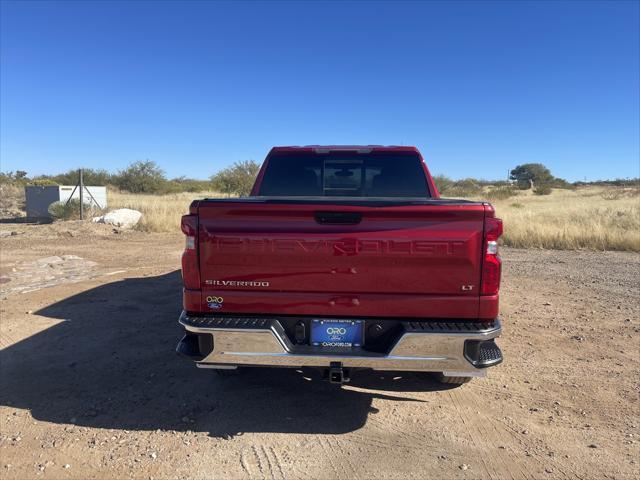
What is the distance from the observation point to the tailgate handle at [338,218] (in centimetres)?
295

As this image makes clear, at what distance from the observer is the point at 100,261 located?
34.4 feet

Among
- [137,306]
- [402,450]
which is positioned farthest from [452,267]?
[137,306]

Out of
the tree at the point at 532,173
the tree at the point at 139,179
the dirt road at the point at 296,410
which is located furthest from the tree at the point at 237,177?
the tree at the point at 532,173

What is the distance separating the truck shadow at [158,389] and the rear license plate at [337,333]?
2.49 feet

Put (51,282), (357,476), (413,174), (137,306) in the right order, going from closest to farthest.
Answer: (357,476) → (413,174) → (137,306) → (51,282)

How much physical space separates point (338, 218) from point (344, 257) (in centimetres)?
25

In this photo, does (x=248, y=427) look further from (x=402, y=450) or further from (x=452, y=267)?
(x=452, y=267)

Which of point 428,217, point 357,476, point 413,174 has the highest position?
point 413,174

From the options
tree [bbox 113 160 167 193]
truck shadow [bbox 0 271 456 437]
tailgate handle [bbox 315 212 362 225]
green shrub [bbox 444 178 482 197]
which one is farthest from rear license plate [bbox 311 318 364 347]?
tree [bbox 113 160 167 193]

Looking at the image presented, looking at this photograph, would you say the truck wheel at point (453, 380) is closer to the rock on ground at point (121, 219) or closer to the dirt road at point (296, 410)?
the dirt road at point (296, 410)

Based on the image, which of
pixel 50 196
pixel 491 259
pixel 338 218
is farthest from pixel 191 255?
pixel 50 196

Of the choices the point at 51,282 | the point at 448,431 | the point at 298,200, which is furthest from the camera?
the point at 51,282

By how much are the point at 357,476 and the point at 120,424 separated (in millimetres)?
1807

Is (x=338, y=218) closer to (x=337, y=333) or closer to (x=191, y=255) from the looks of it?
(x=337, y=333)
